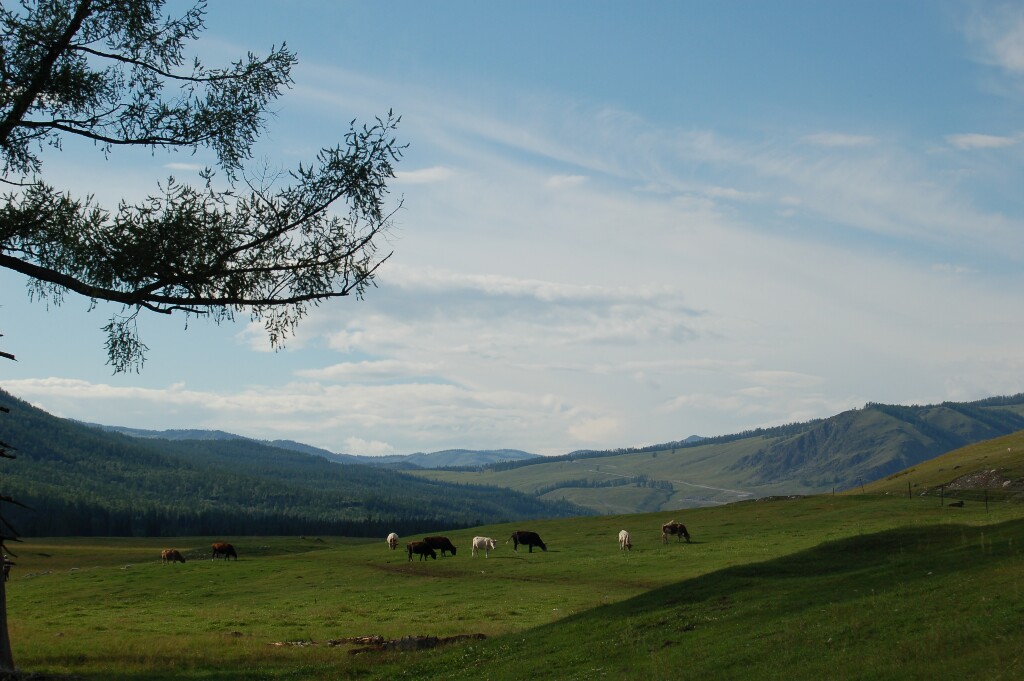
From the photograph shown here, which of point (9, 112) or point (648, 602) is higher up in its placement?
point (9, 112)

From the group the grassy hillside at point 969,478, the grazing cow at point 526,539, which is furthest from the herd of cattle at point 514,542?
the grassy hillside at point 969,478

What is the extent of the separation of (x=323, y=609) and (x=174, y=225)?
104ft

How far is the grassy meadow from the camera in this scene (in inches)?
758

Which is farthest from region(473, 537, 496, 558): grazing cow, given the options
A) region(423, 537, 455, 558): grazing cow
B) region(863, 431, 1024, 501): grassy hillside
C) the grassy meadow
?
region(863, 431, 1024, 501): grassy hillside

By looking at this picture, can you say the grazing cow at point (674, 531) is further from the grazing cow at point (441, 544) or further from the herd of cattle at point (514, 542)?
the grazing cow at point (441, 544)

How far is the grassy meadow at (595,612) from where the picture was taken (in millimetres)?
19266

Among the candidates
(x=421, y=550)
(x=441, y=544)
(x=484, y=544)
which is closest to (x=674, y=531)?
(x=484, y=544)

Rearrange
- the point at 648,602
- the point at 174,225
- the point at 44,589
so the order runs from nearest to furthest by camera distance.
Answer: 1. the point at 174,225
2. the point at 648,602
3. the point at 44,589

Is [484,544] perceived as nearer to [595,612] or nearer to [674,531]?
[674,531]

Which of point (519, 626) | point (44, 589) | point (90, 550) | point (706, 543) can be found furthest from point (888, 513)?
point (90, 550)

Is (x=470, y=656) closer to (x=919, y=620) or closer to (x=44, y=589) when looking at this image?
(x=919, y=620)

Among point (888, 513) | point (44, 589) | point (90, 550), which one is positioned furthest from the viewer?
point (90, 550)

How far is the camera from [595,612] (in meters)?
29.7

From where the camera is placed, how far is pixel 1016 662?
15.3 meters
